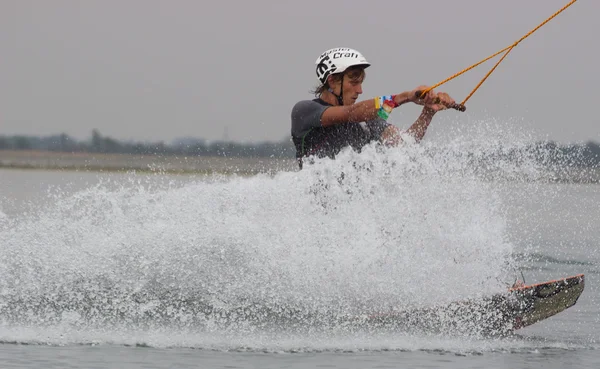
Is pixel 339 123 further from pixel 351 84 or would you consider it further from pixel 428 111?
pixel 428 111

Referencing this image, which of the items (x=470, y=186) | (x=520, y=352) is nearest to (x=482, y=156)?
(x=470, y=186)

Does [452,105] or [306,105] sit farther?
[306,105]

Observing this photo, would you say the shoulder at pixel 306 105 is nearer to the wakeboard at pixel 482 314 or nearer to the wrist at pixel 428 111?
the wrist at pixel 428 111

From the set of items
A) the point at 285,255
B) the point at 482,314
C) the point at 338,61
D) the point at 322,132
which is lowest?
the point at 482,314

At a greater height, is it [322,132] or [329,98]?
[329,98]

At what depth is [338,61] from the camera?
34.6ft

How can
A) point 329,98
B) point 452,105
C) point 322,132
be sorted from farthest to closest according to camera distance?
point 329,98 → point 322,132 → point 452,105

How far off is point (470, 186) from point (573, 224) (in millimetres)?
23489

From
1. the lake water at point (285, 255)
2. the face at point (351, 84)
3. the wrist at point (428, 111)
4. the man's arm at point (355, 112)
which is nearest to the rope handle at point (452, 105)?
the man's arm at point (355, 112)

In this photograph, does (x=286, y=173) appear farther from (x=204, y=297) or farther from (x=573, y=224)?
(x=573, y=224)

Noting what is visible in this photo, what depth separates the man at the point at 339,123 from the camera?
10.4 metres

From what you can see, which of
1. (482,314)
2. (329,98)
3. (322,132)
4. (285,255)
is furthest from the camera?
(329,98)

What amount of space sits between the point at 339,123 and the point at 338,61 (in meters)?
0.65

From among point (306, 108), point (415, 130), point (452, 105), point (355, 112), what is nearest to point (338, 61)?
point (306, 108)
